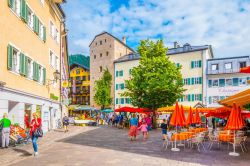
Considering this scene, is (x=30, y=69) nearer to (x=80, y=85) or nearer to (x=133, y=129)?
(x=133, y=129)

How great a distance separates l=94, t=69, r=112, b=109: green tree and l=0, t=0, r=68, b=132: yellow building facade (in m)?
30.2

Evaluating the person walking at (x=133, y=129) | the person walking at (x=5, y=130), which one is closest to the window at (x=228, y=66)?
the person walking at (x=133, y=129)

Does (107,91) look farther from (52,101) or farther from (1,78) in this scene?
(1,78)

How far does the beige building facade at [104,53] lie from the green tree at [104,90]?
4.92ft

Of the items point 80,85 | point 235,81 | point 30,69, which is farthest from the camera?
point 80,85

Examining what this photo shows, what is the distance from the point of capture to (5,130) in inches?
571

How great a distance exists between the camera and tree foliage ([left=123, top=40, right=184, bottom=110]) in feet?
117

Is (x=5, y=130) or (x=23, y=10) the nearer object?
(x=5, y=130)

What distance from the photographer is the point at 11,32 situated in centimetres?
1661

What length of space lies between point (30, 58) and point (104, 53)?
4657 centimetres

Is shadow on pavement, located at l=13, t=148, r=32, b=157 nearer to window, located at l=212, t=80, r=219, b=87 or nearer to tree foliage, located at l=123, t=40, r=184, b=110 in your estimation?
tree foliage, located at l=123, t=40, r=184, b=110

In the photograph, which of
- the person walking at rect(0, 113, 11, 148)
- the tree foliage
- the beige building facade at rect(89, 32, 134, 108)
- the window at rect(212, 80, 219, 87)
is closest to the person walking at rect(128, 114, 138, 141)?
the person walking at rect(0, 113, 11, 148)

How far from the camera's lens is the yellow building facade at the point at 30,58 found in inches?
618

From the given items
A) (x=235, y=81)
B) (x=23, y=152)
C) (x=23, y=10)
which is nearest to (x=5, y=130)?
(x=23, y=152)
